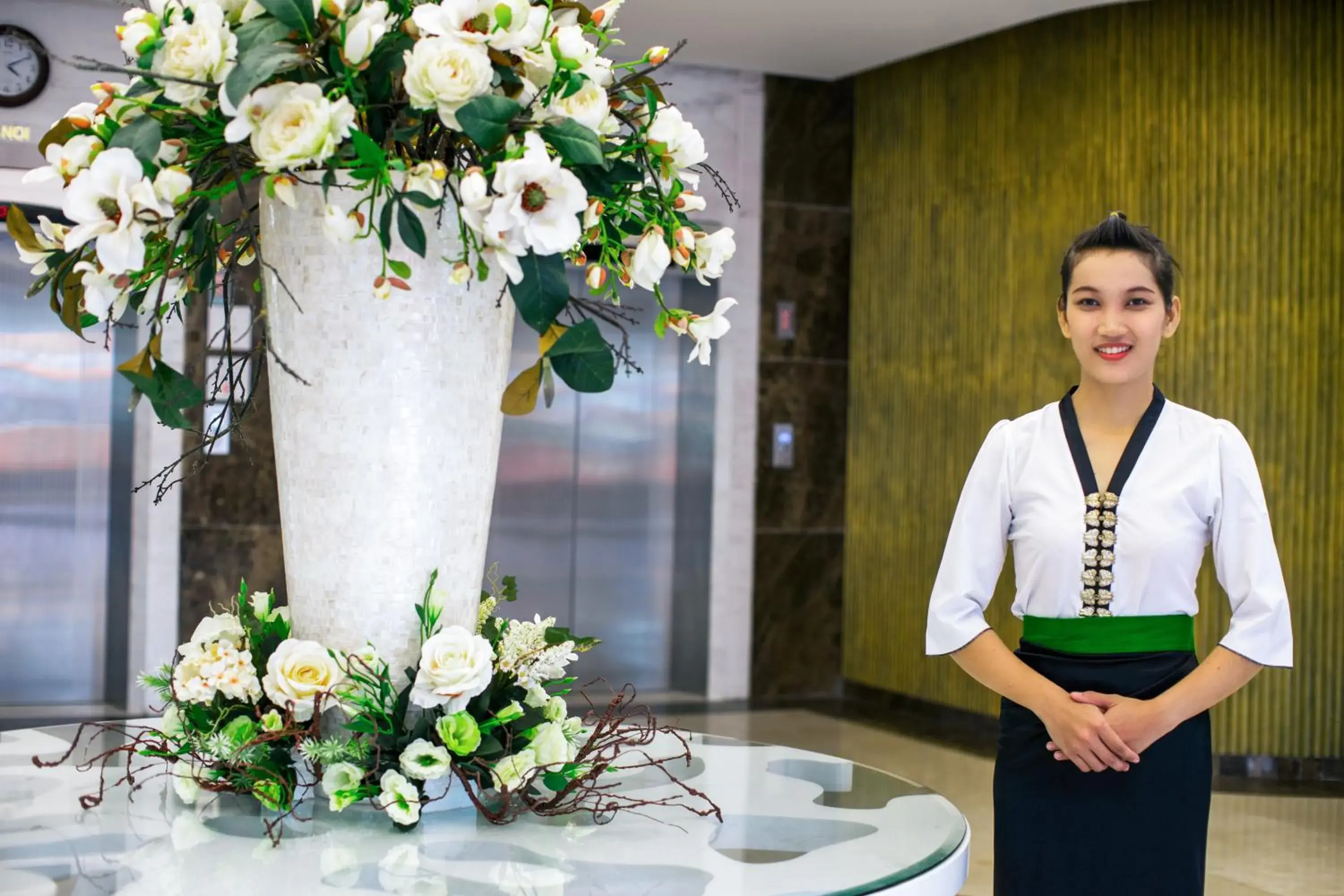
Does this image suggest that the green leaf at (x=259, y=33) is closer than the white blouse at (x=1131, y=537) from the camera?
Yes

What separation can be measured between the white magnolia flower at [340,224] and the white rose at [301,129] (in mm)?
53

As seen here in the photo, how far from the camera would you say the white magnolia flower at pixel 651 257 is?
1.59m

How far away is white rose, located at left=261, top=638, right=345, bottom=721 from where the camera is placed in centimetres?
151

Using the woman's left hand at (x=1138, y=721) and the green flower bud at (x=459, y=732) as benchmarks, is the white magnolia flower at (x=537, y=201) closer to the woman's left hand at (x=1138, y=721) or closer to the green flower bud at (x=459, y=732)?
the green flower bud at (x=459, y=732)

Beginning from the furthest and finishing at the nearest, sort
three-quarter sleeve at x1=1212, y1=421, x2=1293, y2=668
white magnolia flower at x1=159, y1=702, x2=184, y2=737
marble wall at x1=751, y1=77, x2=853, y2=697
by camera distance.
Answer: marble wall at x1=751, y1=77, x2=853, y2=697
three-quarter sleeve at x1=1212, y1=421, x2=1293, y2=668
white magnolia flower at x1=159, y1=702, x2=184, y2=737

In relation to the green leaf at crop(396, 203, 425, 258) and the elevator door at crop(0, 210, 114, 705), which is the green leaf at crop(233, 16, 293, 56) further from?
the elevator door at crop(0, 210, 114, 705)

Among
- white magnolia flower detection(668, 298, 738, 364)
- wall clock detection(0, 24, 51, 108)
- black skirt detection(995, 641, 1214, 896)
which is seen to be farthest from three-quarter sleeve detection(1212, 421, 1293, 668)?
wall clock detection(0, 24, 51, 108)

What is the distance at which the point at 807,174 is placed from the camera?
28.2ft

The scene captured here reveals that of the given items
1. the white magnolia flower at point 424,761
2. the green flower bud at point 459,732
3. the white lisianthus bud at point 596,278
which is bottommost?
the white magnolia flower at point 424,761

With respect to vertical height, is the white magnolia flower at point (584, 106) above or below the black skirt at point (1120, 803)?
above

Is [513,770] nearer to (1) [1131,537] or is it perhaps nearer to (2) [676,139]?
(2) [676,139]

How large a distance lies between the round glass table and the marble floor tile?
346 cm

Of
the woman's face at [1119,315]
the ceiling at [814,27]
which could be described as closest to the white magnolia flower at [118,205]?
the woman's face at [1119,315]

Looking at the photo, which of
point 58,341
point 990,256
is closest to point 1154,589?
point 990,256
